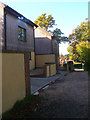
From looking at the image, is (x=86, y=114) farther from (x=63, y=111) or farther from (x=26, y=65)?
(x=26, y=65)

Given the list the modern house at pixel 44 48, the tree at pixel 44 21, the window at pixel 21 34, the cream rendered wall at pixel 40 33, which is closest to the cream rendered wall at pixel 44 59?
the modern house at pixel 44 48

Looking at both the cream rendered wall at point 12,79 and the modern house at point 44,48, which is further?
the modern house at point 44,48

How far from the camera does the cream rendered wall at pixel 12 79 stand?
478 cm

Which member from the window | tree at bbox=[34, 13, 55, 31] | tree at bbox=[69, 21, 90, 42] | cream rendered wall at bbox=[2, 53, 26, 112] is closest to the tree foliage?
tree at bbox=[69, 21, 90, 42]

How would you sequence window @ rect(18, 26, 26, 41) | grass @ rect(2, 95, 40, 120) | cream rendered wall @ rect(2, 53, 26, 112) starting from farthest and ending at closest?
window @ rect(18, 26, 26, 41), cream rendered wall @ rect(2, 53, 26, 112), grass @ rect(2, 95, 40, 120)

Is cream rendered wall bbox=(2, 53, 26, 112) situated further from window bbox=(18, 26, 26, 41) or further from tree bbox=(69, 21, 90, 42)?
tree bbox=(69, 21, 90, 42)

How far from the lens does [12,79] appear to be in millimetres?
5312

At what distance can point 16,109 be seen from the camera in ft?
17.1

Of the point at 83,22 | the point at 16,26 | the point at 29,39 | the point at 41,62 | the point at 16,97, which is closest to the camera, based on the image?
the point at 16,97

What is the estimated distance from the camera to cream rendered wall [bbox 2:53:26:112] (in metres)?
4.78

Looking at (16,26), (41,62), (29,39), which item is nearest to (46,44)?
(41,62)

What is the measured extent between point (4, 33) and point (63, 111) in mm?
11012

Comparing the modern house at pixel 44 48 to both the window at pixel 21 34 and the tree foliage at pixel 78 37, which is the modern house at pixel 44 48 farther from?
the tree foliage at pixel 78 37

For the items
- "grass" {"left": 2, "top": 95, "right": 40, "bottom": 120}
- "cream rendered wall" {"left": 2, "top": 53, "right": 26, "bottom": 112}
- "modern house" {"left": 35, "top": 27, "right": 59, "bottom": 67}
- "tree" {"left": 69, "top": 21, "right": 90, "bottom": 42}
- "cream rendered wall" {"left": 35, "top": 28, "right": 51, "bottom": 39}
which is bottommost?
"grass" {"left": 2, "top": 95, "right": 40, "bottom": 120}
